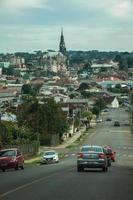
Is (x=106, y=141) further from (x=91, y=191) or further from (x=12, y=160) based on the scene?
(x=91, y=191)

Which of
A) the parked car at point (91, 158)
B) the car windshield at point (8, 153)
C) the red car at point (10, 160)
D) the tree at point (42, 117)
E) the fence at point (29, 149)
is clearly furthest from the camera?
the tree at point (42, 117)

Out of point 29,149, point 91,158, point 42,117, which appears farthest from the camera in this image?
point 42,117

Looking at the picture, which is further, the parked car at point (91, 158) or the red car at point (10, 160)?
the red car at point (10, 160)

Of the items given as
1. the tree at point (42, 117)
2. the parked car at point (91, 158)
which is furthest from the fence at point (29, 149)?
the parked car at point (91, 158)

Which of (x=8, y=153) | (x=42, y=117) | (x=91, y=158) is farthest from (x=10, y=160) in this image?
(x=42, y=117)

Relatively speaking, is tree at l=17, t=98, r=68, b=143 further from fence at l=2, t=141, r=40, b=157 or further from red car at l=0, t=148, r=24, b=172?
red car at l=0, t=148, r=24, b=172

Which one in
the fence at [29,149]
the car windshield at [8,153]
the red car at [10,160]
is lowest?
the fence at [29,149]

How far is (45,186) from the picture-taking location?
26125mm

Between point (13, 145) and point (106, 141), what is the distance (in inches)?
2199

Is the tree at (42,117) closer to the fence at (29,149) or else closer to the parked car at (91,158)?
the fence at (29,149)

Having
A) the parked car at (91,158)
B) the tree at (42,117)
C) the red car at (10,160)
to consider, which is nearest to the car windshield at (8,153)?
the red car at (10,160)

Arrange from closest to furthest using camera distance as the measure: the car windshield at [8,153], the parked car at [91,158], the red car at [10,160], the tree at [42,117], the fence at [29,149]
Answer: the parked car at [91,158] → the red car at [10,160] → the car windshield at [8,153] → the fence at [29,149] → the tree at [42,117]

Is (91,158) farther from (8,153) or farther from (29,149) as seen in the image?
(29,149)

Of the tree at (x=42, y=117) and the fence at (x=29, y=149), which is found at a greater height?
the tree at (x=42, y=117)
